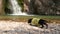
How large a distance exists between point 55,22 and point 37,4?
6.83 ft

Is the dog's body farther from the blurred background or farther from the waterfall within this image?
the waterfall

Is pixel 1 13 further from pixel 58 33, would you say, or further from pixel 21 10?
pixel 58 33

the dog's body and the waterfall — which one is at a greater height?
the waterfall

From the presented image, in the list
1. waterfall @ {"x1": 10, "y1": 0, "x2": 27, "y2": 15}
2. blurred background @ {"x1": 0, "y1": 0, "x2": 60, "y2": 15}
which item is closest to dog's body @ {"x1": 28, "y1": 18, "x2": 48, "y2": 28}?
blurred background @ {"x1": 0, "y1": 0, "x2": 60, "y2": 15}

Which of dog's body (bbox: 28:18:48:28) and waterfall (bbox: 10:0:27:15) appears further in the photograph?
waterfall (bbox: 10:0:27:15)

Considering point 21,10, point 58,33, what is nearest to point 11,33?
point 58,33

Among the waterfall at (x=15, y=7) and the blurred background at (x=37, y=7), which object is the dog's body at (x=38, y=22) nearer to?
the blurred background at (x=37, y=7)

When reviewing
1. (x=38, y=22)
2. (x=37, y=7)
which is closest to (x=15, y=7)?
(x=37, y=7)

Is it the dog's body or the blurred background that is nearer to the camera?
the dog's body

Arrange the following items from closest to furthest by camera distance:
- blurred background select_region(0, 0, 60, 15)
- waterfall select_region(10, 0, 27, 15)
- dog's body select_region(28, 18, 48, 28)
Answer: dog's body select_region(28, 18, 48, 28), blurred background select_region(0, 0, 60, 15), waterfall select_region(10, 0, 27, 15)

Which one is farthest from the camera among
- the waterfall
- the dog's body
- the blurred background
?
the waterfall

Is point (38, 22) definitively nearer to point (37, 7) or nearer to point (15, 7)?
point (37, 7)

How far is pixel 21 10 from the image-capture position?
8.47 metres

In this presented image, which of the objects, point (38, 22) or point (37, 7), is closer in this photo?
point (38, 22)
